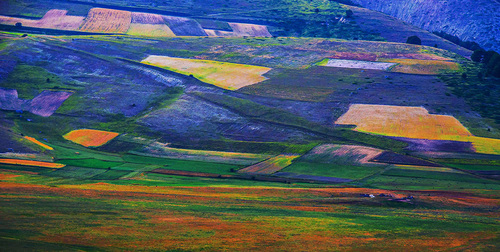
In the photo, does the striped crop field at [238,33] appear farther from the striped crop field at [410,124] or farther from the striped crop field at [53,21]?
the striped crop field at [410,124]

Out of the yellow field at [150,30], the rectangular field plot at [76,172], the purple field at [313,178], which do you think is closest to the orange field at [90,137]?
the rectangular field plot at [76,172]

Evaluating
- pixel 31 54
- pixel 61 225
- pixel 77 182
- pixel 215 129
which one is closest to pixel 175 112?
pixel 215 129

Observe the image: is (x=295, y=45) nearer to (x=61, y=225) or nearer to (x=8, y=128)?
(x=8, y=128)

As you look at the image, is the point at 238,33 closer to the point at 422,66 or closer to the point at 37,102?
the point at 422,66

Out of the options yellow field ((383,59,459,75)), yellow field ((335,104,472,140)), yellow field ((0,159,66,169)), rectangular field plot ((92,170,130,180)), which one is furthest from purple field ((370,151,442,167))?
yellow field ((383,59,459,75))

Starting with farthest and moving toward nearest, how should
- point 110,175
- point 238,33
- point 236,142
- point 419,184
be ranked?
1. point 238,33
2. point 236,142
3. point 110,175
4. point 419,184

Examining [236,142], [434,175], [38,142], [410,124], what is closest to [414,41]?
[410,124]

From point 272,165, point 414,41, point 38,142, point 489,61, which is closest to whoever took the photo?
point 272,165
